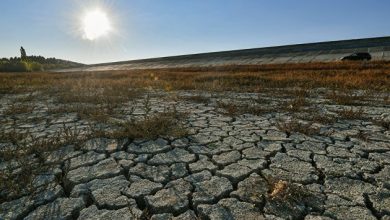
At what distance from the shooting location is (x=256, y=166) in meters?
3.25

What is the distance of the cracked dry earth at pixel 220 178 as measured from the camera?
7.99 feet

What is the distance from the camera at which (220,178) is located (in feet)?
9.85

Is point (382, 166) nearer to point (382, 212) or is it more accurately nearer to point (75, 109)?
point (382, 212)

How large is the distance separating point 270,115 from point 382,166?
269cm

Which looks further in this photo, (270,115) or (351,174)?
(270,115)

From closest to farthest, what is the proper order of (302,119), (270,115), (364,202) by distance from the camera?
1. (364,202)
2. (302,119)
3. (270,115)

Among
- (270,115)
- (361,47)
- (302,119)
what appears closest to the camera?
(302,119)

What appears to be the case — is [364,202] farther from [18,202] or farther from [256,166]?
[18,202]

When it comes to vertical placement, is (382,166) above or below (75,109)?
below

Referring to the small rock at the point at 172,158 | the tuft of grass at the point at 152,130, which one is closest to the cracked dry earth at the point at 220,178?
the small rock at the point at 172,158

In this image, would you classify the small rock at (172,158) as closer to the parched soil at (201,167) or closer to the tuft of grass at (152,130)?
the parched soil at (201,167)

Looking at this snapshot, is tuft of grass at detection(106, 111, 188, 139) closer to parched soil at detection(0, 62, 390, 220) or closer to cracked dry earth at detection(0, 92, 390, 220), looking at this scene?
parched soil at detection(0, 62, 390, 220)

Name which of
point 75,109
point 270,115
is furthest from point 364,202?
point 75,109

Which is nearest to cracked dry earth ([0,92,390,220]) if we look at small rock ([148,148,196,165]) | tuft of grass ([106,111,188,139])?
small rock ([148,148,196,165])
